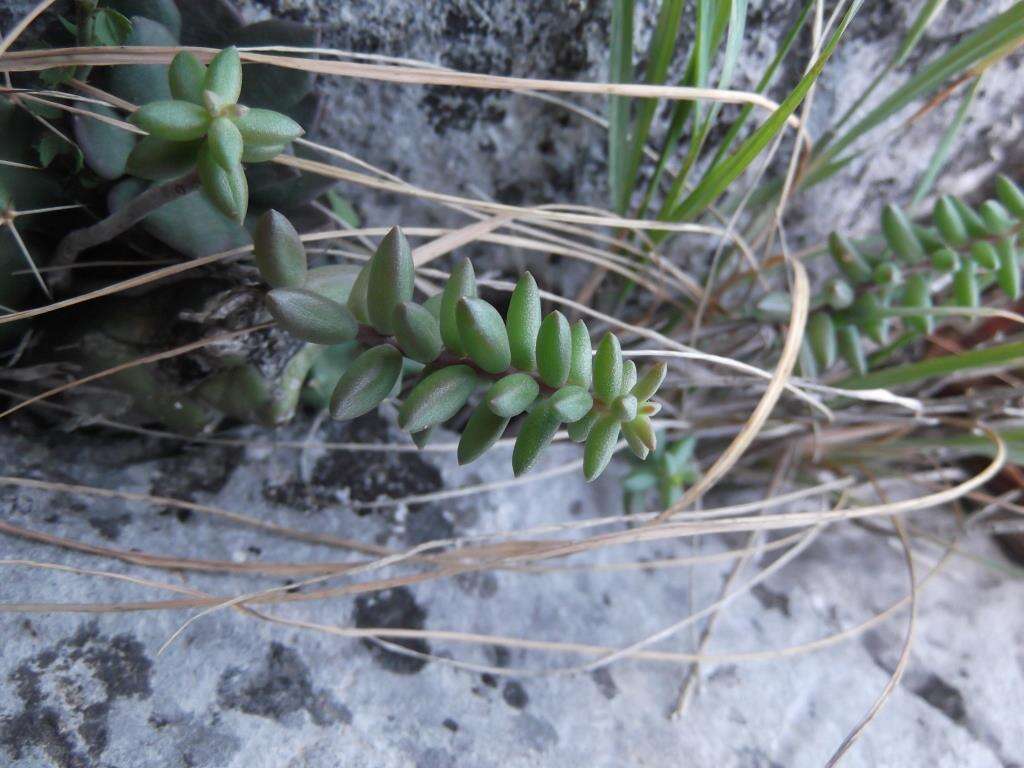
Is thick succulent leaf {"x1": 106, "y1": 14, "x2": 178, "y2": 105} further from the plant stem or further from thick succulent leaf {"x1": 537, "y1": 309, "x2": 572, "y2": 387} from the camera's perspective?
thick succulent leaf {"x1": 537, "y1": 309, "x2": 572, "y2": 387}

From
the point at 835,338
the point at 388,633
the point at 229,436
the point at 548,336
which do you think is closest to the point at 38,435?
the point at 229,436

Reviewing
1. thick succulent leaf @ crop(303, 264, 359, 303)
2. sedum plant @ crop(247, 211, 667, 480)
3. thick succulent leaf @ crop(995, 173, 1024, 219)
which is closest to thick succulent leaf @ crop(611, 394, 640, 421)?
sedum plant @ crop(247, 211, 667, 480)

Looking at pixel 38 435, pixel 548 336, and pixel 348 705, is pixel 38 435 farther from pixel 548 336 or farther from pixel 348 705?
pixel 548 336

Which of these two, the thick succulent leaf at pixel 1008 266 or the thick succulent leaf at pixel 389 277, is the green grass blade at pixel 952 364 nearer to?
the thick succulent leaf at pixel 1008 266

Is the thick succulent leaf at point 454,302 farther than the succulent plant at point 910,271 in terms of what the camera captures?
No

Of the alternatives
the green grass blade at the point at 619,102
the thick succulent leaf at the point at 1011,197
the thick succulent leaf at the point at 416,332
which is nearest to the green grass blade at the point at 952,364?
the thick succulent leaf at the point at 1011,197

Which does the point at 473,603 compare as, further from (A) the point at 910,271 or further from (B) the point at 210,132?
(A) the point at 910,271
